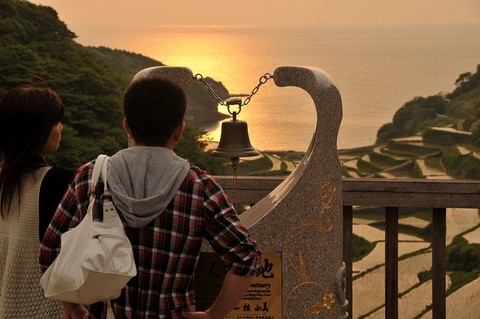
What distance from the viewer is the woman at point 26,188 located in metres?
2.85

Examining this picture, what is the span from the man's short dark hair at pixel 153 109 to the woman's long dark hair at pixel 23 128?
25.4 inches

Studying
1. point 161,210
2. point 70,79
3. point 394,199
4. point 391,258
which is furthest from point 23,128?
point 70,79

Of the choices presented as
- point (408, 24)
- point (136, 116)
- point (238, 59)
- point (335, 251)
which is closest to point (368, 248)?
point (335, 251)

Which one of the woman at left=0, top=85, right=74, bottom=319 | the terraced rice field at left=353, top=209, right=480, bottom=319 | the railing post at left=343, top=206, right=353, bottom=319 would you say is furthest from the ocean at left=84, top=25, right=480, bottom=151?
the woman at left=0, top=85, right=74, bottom=319

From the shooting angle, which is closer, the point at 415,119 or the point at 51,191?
the point at 51,191

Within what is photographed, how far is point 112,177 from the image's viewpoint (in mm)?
2254

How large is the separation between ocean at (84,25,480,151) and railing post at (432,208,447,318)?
6.47 meters

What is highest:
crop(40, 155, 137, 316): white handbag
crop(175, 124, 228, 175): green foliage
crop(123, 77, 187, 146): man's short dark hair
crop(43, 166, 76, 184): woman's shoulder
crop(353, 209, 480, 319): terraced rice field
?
crop(123, 77, 187, 146): man's short dark hair

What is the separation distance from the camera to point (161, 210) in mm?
2234

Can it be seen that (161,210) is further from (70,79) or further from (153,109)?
(70,79)

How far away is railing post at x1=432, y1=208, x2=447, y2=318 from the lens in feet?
14.1

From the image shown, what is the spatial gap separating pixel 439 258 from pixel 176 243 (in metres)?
2.40

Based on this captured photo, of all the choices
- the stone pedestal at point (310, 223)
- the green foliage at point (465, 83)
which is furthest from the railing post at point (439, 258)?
the green foliage at point (465, 83)

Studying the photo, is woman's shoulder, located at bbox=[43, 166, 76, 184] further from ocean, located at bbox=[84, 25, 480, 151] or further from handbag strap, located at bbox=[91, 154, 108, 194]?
ocean, located at bbox=[84, 25, 480, 151]
